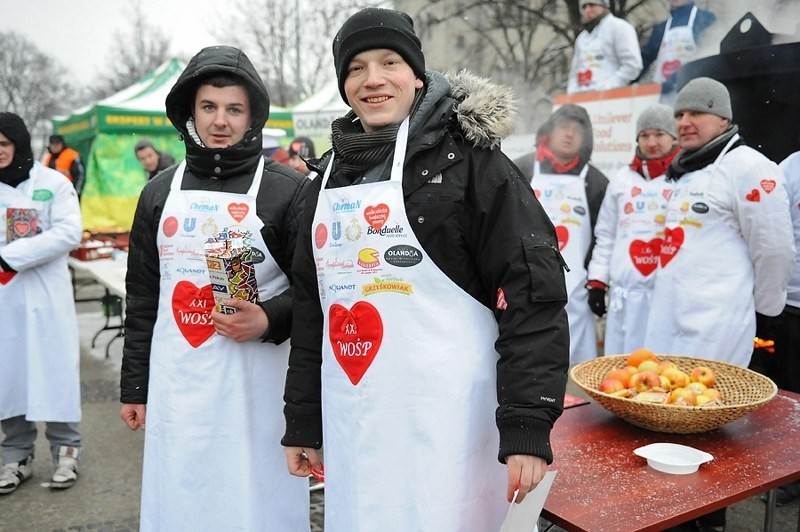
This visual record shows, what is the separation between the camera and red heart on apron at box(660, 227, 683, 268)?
12.3ft

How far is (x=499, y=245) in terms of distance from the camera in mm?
1657

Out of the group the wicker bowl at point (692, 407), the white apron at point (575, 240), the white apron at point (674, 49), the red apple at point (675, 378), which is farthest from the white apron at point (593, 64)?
the red apple at point (675, 378)

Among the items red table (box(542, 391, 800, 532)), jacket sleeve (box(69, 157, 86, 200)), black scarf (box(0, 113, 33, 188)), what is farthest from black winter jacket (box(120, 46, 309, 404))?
jacket sleeve (box(69, 157, 86, 200))

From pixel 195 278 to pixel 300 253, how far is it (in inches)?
20.9

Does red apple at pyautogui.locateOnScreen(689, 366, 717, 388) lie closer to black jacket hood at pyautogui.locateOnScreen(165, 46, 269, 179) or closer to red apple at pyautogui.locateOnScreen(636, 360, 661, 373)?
red apple at pyautogui.locateOnScreen(636, 360, 661, 373)

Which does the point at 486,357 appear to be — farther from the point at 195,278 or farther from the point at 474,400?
the point at 195,278

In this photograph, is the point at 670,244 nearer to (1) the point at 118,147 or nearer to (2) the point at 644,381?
(2) the point at 644,381

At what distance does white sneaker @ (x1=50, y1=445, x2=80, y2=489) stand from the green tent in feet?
26.8

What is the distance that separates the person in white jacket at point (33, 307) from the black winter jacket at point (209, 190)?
1.65m

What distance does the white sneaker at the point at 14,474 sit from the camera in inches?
155

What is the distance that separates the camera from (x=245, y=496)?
7.70 feet

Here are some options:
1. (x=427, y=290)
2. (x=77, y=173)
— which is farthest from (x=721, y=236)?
(x=77, y=173)

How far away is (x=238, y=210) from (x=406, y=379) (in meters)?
0.99

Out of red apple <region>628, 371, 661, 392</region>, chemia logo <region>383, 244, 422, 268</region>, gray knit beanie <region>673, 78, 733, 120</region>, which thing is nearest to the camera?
chemia logo <region>383, 244, 422, 268</region>
